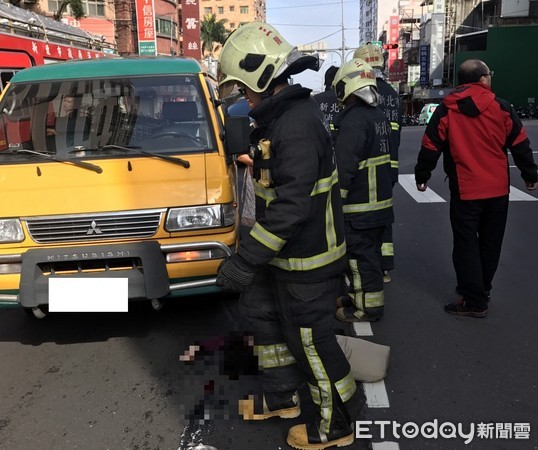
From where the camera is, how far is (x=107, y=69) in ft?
14.5

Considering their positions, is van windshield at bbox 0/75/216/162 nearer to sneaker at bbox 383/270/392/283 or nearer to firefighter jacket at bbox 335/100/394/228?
firefighter jacket at bbox 335/100/394/228

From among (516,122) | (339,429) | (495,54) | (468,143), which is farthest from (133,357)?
(495,54)

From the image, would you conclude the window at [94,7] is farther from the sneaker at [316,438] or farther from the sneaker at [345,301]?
the sneaker at [316,438]

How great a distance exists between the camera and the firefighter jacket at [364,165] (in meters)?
3.84

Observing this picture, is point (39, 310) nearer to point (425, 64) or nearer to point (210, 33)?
point (425, 64)

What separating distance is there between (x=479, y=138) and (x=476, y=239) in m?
0.77

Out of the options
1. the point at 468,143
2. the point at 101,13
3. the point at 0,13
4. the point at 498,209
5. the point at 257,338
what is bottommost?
the point at 257,338

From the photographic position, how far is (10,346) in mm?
4027

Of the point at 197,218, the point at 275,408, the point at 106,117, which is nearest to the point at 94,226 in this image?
the point at 197,218

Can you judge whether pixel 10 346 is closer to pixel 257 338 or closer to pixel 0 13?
pixel 257 338

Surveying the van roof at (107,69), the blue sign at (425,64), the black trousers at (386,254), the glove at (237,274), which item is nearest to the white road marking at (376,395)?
the glove at (237,274)

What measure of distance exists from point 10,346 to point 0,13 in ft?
19.0

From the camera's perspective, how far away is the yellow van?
3477 mm

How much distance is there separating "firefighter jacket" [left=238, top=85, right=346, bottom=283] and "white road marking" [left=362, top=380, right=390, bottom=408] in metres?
0.95
